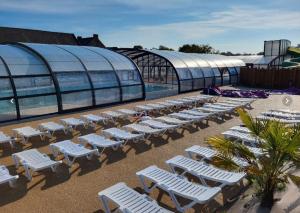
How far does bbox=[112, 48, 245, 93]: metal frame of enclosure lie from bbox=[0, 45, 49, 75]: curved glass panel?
10.3 meters

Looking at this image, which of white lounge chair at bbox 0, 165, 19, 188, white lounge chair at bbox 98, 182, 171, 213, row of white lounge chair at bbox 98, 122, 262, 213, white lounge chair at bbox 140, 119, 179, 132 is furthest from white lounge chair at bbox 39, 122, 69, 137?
white lounge chair at bbox 98, 182, 171, 213

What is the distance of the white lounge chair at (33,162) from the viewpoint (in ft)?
Answer: 21.6

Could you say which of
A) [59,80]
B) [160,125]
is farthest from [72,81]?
[160,125]

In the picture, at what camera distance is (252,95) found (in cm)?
1908

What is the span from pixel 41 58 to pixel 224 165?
38.3 feet

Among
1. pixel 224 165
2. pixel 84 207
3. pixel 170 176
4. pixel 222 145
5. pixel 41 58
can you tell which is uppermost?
pixel 41 58

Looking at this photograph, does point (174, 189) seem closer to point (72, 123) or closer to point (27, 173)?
point (27, 173)

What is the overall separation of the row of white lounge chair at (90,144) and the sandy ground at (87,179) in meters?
0.27

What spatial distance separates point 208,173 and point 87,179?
9.30 ft

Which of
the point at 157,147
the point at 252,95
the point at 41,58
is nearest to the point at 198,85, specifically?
the point at 252,95

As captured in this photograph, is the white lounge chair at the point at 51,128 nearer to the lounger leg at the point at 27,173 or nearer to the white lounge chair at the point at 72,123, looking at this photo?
the white lounge chair at the point at 72,123

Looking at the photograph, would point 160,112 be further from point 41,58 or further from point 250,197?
point 250,197

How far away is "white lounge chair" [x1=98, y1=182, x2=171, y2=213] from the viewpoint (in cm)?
464

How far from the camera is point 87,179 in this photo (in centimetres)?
671
